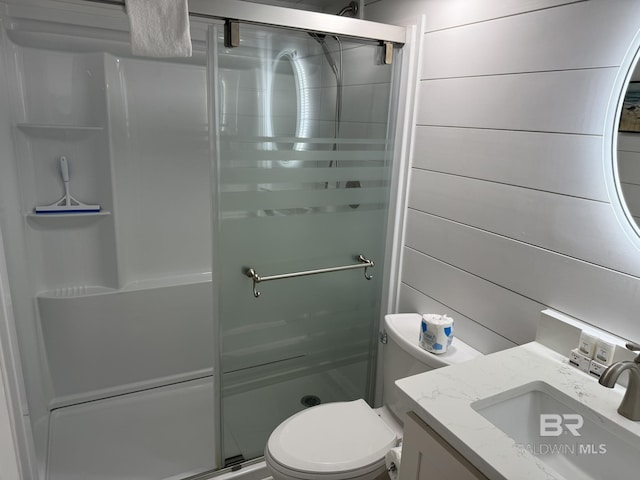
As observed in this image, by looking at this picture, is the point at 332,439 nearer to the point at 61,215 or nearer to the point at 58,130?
the point at 61,215

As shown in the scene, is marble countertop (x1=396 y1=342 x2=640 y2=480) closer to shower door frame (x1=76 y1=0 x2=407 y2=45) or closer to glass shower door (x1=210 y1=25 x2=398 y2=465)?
glass shower door (x1=210 y1=25 x2=398 y2=465)

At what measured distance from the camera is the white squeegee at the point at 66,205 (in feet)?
7.32

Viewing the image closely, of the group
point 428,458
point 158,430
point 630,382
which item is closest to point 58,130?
point 158,430

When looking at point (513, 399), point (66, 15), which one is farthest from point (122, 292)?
point (513, 399)

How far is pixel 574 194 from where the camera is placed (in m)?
1.22

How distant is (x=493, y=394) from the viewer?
3.49ft

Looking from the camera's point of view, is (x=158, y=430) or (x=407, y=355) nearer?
(x=407, y=355)

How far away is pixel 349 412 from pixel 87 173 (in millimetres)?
1807

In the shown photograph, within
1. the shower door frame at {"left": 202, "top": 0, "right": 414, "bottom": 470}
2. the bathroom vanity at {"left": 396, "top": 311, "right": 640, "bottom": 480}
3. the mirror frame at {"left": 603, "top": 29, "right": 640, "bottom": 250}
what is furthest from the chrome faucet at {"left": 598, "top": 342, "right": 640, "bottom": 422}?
the shower door frame at {"left": 202, "top": 0, "right": 414, "bottom": 470}

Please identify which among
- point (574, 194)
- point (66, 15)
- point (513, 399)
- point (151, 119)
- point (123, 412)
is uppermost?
point (66, 15)

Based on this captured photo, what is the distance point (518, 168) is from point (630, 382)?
2.21ft

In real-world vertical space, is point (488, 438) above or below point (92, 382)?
above

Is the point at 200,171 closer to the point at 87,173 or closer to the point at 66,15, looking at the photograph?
the point at 87,173

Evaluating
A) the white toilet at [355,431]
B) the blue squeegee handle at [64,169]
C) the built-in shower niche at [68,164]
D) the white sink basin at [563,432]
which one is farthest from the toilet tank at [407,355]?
the blue squeegee handle at [64,169]
